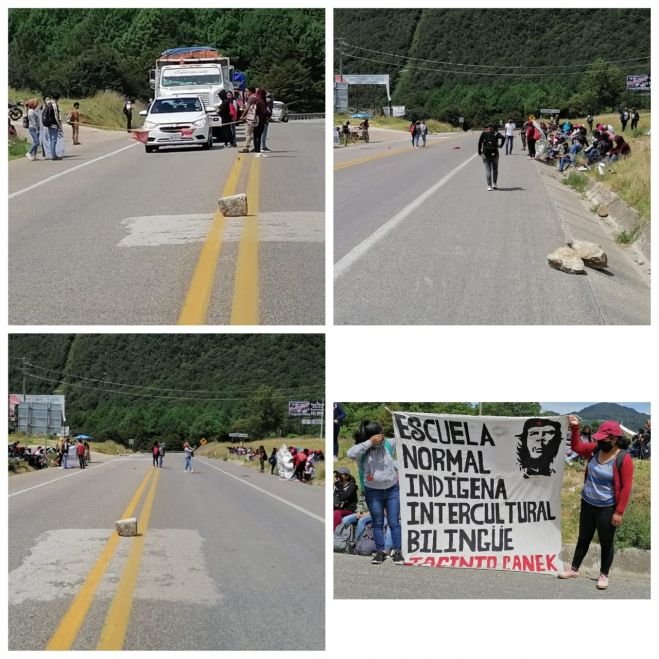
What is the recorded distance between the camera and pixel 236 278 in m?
9.52

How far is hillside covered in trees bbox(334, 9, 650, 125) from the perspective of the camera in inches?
2206

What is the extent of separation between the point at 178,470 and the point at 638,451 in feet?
59.0

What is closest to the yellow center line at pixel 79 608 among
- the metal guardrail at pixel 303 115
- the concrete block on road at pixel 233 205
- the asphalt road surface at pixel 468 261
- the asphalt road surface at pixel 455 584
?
the asphalt road surface at pixel 455 584

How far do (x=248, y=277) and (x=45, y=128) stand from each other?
36.1ft

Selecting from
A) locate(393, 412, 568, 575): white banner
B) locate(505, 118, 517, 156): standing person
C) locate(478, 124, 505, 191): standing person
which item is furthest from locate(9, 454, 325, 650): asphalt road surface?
locate(505, 118, 517, 156): standing person

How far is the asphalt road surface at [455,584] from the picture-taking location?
805 centimetres

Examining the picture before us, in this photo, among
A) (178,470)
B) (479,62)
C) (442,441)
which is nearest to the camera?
(442,441)

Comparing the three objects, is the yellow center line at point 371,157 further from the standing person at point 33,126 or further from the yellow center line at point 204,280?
the yellow center line at point 204,280

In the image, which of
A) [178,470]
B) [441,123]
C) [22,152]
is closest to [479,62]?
[441,123]

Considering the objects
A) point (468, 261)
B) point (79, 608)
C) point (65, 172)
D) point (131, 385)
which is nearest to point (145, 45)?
point (65, 172)

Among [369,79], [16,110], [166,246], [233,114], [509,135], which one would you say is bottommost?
[166,246]

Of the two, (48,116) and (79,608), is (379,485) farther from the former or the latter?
(48,116)

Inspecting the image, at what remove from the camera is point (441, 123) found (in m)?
65.1

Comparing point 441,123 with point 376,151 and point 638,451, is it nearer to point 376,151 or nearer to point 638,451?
point 376,151
